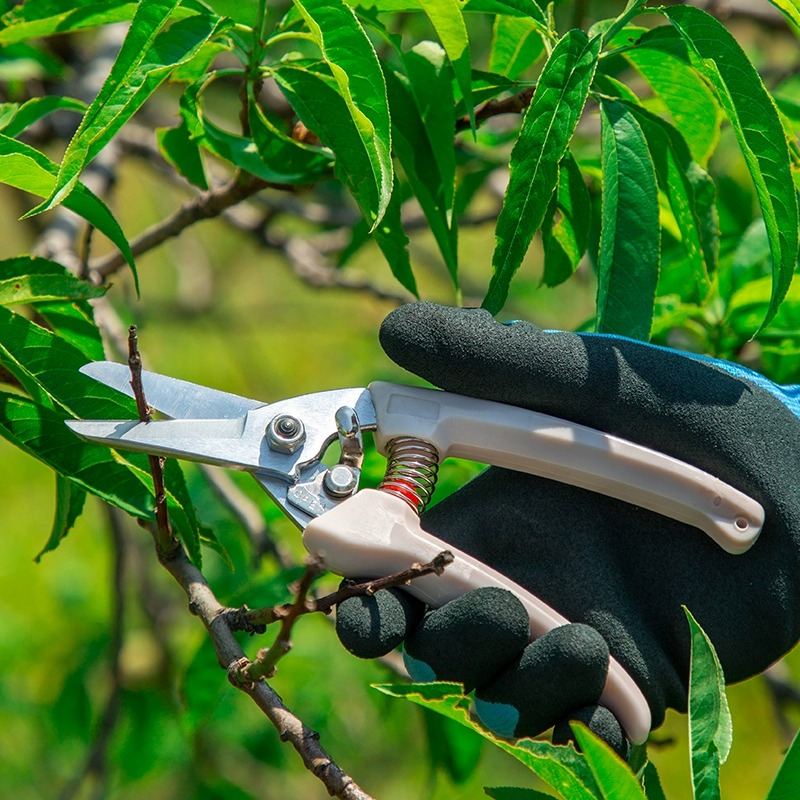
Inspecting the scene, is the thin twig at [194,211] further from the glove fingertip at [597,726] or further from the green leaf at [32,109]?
the glove fingertip at [597,726]

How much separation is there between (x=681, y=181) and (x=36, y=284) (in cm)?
70

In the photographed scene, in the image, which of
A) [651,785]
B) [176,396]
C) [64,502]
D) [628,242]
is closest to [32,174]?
[176,396]

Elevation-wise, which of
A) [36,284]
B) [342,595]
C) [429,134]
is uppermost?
[429,134]

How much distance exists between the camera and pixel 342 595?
817 mm

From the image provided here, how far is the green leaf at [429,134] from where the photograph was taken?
1.06 m

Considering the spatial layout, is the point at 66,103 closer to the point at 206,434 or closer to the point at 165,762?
the point at 206,434

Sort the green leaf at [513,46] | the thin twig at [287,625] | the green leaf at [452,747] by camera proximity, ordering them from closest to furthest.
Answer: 1. the thin twig at [287,625]
2. the green leaf at [513,46]
3. the green leaf at [452,747]

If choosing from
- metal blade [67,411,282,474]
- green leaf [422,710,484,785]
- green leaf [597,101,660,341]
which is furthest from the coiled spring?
green leaf [422,710,484,785]

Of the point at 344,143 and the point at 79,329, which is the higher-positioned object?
the point at 344,143

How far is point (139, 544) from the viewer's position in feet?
8.23

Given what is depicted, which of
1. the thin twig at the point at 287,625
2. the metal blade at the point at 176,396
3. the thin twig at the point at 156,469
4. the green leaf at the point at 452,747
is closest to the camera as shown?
the thin twig at the point at 287,625

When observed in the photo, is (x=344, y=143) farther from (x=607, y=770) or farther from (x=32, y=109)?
(x=607, y=770)

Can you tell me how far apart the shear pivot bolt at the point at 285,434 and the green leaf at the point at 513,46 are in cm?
54

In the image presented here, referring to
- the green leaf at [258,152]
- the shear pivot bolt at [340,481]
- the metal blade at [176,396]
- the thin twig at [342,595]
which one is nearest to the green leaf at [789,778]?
the thin twig at [342,595]
